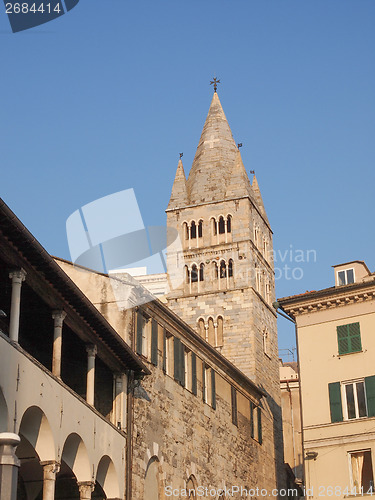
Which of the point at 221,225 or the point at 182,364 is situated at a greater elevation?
the point at 221,225

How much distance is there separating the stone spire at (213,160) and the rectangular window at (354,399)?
99.1 feet

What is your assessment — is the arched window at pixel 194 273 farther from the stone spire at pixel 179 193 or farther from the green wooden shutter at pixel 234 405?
the green wooden shutter at pixel 234 405

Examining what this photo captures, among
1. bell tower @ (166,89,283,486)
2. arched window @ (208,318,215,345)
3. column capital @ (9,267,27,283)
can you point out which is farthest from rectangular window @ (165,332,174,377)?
arched window @ (208,318,215,345)

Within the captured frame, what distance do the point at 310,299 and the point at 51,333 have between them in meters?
8.82

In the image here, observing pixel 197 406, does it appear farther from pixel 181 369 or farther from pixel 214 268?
pixel 214 268

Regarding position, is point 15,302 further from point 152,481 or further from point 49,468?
point 152,481

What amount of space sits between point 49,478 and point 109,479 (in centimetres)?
548

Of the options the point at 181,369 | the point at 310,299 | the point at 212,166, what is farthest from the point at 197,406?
the point at 212,166

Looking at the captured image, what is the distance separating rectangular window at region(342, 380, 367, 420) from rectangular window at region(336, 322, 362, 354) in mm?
1102

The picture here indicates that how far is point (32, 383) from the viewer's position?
63.0 ft

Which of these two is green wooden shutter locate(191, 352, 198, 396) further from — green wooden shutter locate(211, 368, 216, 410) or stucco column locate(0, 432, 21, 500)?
stucco column locate(0, 432, 21, 500)

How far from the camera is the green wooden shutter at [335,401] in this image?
2669cm

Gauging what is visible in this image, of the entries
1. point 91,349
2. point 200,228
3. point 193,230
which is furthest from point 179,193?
point 91,349

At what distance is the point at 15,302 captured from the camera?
19000 mm
